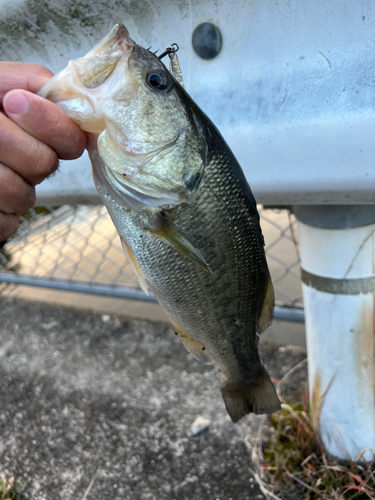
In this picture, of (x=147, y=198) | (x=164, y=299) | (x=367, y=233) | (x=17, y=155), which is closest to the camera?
(x=17, y=155)

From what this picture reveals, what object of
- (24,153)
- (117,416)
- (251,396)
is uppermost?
(24,153)

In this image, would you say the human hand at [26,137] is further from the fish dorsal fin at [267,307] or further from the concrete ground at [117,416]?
Result: the concrete ground at [117,416]

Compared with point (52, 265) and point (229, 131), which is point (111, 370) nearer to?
point (229, 131)

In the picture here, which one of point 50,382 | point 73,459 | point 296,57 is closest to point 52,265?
point 50,382

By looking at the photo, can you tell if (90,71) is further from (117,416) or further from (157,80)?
(117,416)

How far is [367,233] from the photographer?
139 centimetres

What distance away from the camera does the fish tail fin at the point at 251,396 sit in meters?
1.42

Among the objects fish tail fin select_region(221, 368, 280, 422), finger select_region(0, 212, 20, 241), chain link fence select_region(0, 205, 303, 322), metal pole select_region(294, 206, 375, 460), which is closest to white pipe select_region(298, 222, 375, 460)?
metal pole select_region(294, 206, 375, 460)

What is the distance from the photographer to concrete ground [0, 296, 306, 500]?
183cm

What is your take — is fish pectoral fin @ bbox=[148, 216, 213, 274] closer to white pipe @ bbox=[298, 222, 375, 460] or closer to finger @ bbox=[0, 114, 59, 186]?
finger @ bbox=[0, 114, 59, 186]

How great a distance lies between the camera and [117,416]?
7.19 ft

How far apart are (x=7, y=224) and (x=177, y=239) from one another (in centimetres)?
45

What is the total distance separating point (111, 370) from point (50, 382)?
385mm

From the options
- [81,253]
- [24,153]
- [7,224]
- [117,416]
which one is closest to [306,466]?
[117,416]
